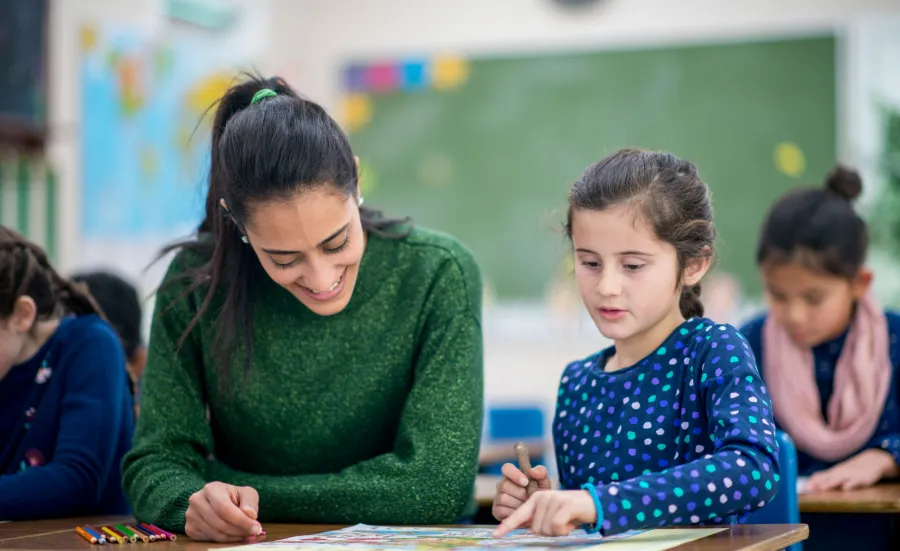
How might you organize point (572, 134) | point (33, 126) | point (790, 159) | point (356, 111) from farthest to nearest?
1. point (356, 111)
2. point (572, 134)
3. point (790, 159)
4. point (33, 126)

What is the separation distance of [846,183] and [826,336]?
0.36 meters

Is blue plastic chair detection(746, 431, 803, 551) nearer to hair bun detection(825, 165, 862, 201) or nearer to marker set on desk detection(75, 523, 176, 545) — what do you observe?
marker set on desk detection(75, 523, 176, 545)

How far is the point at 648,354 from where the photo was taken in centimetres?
166

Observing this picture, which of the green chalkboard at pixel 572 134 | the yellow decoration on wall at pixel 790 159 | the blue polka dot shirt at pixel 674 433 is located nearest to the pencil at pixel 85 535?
the blue polka dot shirt at pixel 674 433

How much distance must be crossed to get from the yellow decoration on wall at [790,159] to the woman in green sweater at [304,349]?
3.91m

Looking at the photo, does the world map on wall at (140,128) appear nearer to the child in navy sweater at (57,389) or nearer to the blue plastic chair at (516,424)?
the blue plastic chair at (516,424)

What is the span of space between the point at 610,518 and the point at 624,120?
4.68 meters

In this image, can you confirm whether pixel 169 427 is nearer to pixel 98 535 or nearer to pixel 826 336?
pixel 98 535

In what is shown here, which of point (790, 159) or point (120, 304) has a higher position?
point (790, 159)

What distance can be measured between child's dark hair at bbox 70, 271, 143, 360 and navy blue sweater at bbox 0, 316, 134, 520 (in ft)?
2.33

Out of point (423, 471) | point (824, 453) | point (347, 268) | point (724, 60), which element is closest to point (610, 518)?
point (423, 471)

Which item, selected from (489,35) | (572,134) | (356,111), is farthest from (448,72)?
(572,134)

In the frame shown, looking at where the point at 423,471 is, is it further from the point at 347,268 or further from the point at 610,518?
the point at 610,518

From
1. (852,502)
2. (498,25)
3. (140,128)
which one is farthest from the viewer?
(498,25)
